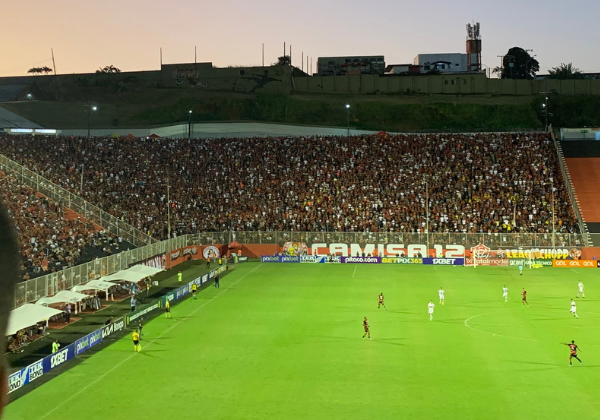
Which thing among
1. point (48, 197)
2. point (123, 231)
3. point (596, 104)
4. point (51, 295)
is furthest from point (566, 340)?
point (596, 104)

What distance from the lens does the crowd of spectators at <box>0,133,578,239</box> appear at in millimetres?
72375

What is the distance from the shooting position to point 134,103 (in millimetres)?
116375

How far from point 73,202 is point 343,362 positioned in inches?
1547

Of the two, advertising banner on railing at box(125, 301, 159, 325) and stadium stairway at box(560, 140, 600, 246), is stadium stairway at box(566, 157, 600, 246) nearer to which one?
stadium stairway at box(560, 140, 600, 246)

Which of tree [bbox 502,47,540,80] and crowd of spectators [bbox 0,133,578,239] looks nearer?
crowd of spectators [bbox 0,133,578,239]

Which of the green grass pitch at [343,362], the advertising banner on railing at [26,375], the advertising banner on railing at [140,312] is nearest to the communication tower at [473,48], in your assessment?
the green grass pitch at [343,362]

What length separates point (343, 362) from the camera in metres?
32.0

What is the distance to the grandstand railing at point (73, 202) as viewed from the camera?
61594 millimetres

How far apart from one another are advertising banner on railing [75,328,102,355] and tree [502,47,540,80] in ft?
394

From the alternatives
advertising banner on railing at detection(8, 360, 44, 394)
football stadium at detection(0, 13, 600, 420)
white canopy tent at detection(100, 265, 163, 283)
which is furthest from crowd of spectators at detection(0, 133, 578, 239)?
advertising banner on railing at detection(8, 360, 44, 394)

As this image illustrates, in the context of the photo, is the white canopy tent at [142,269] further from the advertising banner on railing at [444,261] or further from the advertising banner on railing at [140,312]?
the advertising banner on railing at [444,261]

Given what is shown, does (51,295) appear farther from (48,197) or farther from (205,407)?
(48,197)

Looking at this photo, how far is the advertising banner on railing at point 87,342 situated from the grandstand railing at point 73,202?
26.9 metres

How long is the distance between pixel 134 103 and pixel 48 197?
58.1 m
